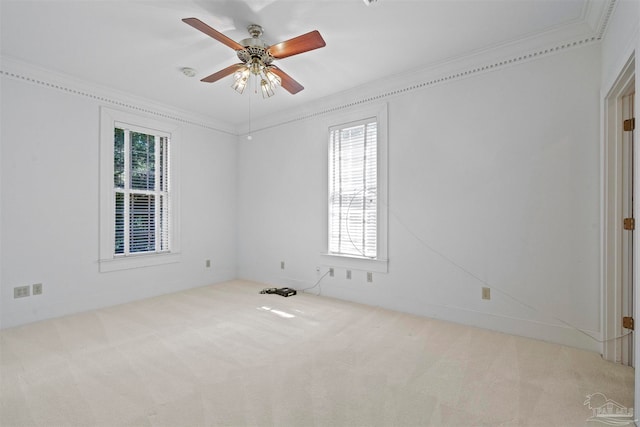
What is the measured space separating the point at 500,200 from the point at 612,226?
825 mm

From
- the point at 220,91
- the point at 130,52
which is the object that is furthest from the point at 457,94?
the point at 130,52

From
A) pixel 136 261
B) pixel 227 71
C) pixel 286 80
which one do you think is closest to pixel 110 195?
pixel 136 261

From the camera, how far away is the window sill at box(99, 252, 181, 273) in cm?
390

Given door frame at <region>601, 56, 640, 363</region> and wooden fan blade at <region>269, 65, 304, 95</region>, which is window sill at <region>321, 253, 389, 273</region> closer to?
door frame at <region>601, 56, 640, 363</region>

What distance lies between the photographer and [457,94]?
325 centimetres

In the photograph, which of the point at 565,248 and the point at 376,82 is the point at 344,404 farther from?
the point at 376,82

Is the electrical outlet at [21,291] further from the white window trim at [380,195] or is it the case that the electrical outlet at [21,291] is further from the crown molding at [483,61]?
the crown molding at [483,61]

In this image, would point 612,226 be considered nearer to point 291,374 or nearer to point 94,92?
point 291,374

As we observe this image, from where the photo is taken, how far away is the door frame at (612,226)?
2387 mm

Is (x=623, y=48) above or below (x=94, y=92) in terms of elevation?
below

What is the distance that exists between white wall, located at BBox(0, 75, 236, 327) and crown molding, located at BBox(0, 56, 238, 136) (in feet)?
0.13

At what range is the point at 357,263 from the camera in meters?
3.98

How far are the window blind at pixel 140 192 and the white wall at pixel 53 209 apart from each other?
0.27m

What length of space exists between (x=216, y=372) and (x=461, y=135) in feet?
10.3
